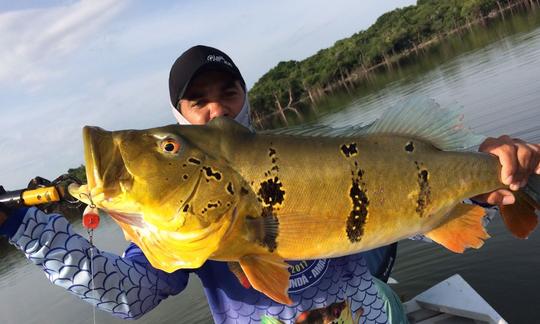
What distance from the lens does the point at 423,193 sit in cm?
230

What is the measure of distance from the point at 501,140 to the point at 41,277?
991 inches

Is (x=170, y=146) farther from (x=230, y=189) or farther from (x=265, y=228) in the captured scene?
(x=265, y=228)

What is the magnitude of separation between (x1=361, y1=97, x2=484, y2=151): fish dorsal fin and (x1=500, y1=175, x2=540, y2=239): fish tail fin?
1.45ft

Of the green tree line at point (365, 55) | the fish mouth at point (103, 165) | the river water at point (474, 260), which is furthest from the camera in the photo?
the green tree line at point (365, 55)

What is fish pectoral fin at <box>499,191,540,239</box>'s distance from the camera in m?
2.60

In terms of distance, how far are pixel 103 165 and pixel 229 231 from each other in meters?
0.64

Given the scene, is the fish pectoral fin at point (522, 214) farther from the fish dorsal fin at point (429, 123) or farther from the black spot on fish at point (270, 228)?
the black spot on fish at point (270, 228)

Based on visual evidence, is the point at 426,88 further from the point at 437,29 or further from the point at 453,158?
the point at 437,29

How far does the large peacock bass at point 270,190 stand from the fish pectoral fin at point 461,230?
1cm

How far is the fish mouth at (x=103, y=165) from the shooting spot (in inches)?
73.6

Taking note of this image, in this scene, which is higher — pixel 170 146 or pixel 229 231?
pixel 170 146

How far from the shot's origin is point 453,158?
2420 millimetres

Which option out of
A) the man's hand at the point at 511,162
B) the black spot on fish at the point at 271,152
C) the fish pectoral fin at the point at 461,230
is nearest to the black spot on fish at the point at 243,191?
the black spot on fish at the point at 271,152

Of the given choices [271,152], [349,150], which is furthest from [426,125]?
[271,152]
